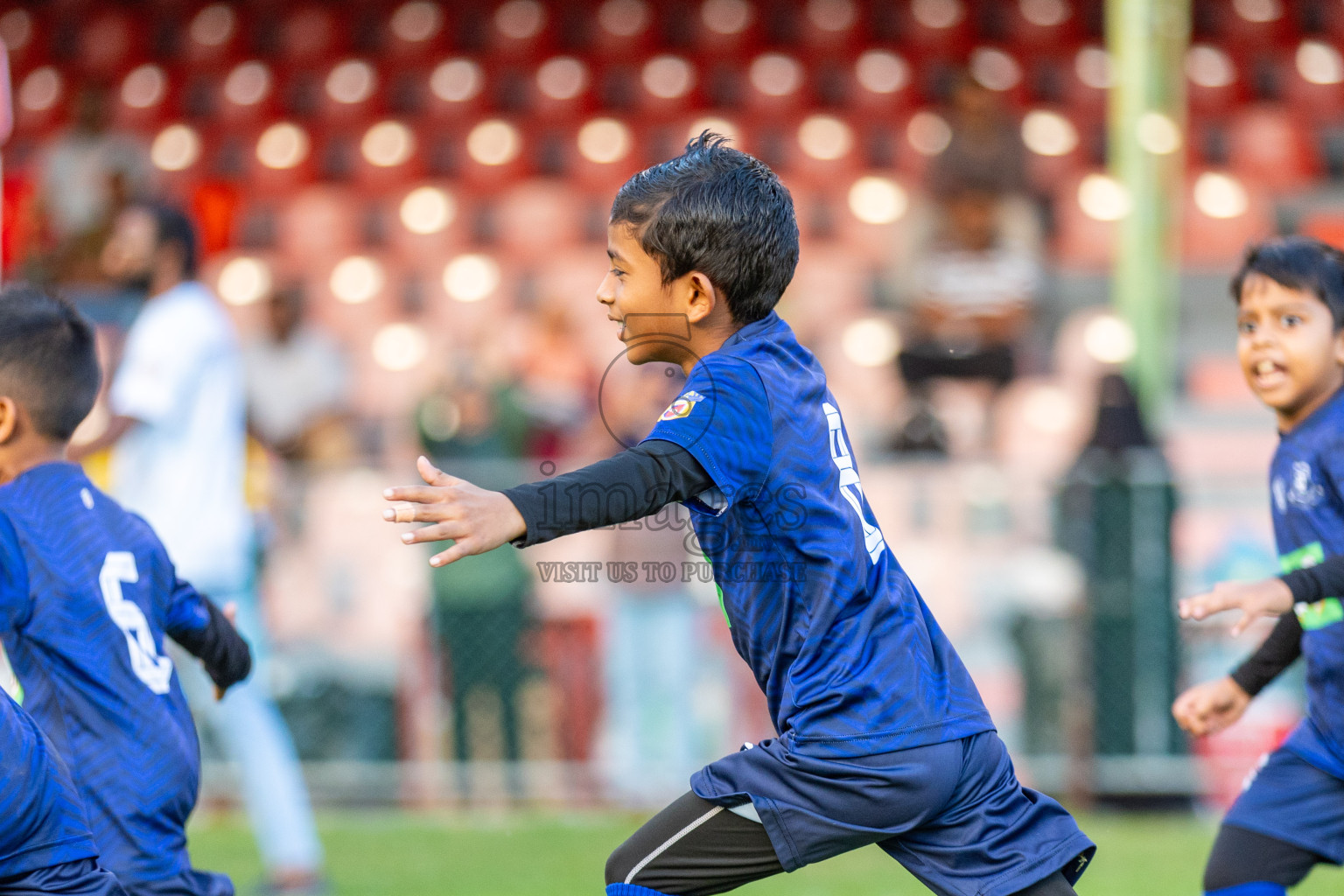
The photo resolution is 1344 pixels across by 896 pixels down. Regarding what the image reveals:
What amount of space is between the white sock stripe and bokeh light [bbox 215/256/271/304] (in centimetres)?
761

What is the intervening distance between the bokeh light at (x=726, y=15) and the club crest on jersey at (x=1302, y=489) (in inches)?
361

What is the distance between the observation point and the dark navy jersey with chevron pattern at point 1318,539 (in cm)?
302

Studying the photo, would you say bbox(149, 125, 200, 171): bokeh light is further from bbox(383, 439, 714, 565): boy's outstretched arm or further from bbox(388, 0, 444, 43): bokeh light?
bbox(383, 439, 714, 565): boy's outstretched arm

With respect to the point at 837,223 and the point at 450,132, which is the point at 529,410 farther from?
the point at 450,132

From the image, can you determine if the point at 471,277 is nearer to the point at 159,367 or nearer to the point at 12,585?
the point at 159,367

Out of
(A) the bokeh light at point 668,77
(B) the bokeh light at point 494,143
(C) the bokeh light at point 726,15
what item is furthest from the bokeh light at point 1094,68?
(B) the bokeh light at point 494,143

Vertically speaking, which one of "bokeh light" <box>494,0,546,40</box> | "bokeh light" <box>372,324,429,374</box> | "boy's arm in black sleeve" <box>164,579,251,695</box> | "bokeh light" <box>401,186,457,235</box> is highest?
"bokeh light" <box>494,0,546,40</box>

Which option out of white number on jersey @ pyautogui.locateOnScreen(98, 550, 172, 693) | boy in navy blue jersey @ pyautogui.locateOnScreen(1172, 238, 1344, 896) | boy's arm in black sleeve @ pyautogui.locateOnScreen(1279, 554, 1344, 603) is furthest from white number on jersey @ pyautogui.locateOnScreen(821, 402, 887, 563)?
white number on jersey @ pyautogui.locateOnScreen(98, 550, 172, 693)

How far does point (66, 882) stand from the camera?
237 cm

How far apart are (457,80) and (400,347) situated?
311cm

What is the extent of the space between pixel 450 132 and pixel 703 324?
8.91 metres

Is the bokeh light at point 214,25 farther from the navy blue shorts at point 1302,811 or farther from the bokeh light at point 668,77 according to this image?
the navy blue shorts at point 1302,811

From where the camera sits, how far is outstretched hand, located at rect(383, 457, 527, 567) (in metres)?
2.03

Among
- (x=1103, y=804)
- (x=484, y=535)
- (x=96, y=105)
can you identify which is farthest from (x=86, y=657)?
(x=96, y=105)
